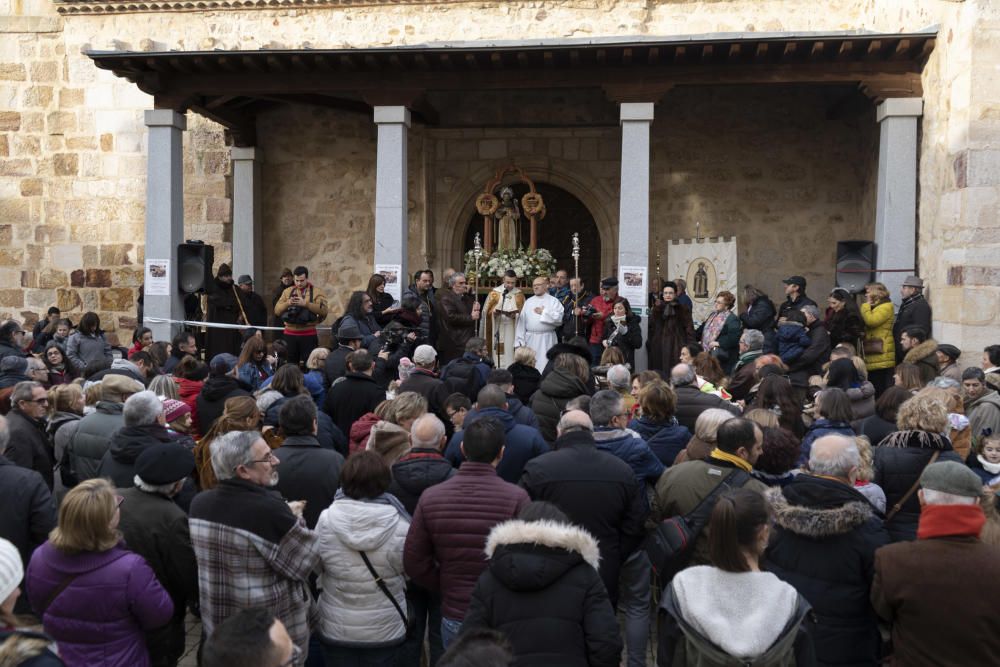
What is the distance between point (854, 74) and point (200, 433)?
8225 mm

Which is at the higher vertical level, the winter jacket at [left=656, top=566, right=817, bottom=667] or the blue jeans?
A: the winter jacket at [left=656, top=566, right=817, bottom=667]

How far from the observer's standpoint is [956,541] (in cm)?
313

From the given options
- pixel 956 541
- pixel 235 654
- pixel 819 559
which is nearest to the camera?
pixel 235 654

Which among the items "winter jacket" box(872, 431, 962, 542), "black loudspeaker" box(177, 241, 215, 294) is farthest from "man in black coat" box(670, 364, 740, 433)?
"black loudspeaker" box(177, 241, 215, 294)

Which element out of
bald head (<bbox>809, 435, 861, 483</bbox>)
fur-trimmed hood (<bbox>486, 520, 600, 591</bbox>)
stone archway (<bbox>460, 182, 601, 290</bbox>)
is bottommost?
fur-trimmed hood (<bbox>486, 520, 600, 591</bbox>)

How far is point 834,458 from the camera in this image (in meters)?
3.58

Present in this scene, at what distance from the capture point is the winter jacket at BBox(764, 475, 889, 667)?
11.2ft

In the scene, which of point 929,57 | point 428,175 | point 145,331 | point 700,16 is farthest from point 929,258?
point 145,331

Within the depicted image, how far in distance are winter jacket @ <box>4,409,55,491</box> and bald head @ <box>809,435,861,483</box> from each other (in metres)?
3.90

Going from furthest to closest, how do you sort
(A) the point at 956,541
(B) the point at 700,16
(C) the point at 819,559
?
(B) the point at 700,16, (C) the point at 819,559, (A) the point at 956,541

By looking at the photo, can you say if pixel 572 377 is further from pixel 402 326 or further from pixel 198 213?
pixel 198 213

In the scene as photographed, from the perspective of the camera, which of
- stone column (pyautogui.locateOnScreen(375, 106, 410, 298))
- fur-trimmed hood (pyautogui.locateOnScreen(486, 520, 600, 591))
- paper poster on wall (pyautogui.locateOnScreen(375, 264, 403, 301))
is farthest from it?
stone column (pyautogui.locateOnScreen(375, 106, 410, 298))

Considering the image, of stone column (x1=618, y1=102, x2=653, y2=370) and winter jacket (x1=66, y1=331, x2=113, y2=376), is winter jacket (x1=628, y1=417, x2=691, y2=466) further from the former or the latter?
winter jacket (x1=66, y1=331, x2=113, y2=376)

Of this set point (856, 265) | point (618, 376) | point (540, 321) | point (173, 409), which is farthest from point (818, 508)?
point (856, 265)
